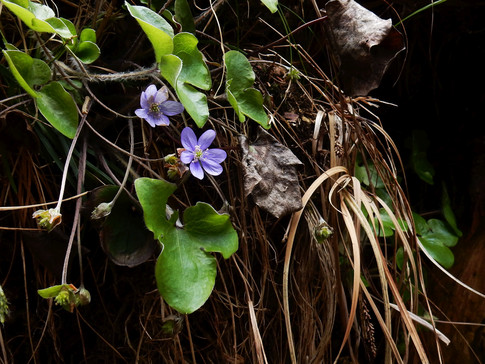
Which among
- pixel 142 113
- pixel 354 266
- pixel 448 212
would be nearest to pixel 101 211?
pixel 142 113

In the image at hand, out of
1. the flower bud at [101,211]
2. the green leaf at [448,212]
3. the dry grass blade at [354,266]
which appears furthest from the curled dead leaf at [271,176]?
the green leaf at [448,212]

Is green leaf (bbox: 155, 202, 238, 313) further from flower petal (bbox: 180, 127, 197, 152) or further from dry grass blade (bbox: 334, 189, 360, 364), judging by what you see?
dry grass blade (bbox: 334, 189, 360, 364)

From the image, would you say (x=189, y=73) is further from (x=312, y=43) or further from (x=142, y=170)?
(x=312, y=43)

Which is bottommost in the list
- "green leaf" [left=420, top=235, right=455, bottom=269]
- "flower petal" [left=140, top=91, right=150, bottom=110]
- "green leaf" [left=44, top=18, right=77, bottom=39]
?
"green leaf" [left=420, top=235, right=455, bottom=269]

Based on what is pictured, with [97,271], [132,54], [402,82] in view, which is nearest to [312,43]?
[402,82]

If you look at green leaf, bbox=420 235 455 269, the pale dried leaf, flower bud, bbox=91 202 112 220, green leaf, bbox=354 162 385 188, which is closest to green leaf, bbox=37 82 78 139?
flower bud, bbox=91 202 112 220

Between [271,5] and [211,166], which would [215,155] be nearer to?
[211,166]
